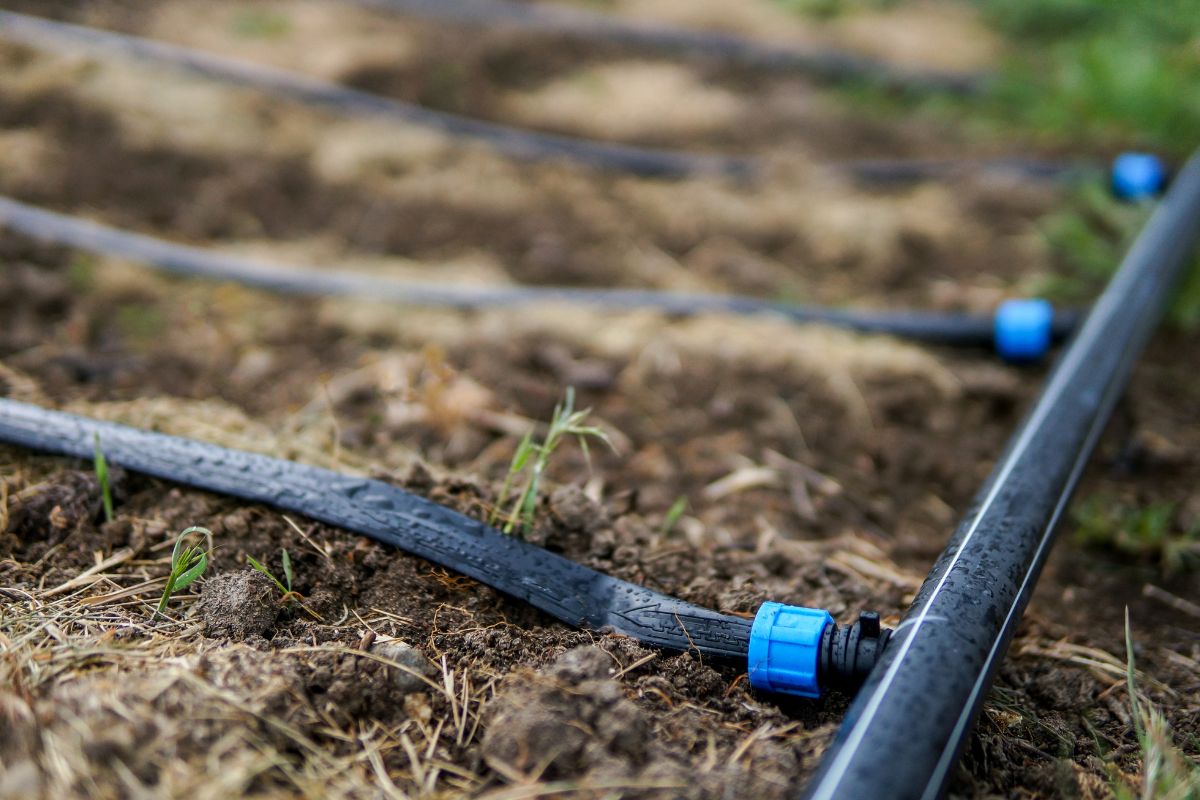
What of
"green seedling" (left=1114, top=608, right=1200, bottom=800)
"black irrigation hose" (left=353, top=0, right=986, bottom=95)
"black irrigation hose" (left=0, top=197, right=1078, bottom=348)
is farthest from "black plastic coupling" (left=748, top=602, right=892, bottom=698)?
"black irrigation hose" (left=353, top=0, right=986, bottom=95)

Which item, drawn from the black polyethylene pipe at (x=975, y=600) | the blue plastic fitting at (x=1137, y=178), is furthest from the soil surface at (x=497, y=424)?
the blue plastic fitting at (x=1137, y=178)

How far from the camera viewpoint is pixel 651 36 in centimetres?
442

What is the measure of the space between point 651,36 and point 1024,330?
2.62m

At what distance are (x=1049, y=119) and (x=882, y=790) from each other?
3306mm

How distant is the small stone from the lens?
1.25 m

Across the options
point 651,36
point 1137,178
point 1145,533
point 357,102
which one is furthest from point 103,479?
point 651,36

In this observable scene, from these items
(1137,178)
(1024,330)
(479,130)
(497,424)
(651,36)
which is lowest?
(497,424)

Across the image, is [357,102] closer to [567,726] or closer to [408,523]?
[408,523]

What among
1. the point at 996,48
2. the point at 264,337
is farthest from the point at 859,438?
the point at 996,48

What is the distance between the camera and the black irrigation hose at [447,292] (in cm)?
259

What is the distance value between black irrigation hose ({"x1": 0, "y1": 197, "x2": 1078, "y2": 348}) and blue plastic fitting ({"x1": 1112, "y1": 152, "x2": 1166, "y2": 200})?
0.75 m

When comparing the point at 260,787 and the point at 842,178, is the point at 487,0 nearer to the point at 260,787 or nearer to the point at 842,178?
the point at 842,178

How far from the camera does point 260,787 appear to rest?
1.05 meters

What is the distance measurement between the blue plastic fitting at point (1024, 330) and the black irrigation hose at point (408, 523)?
1.49 m
